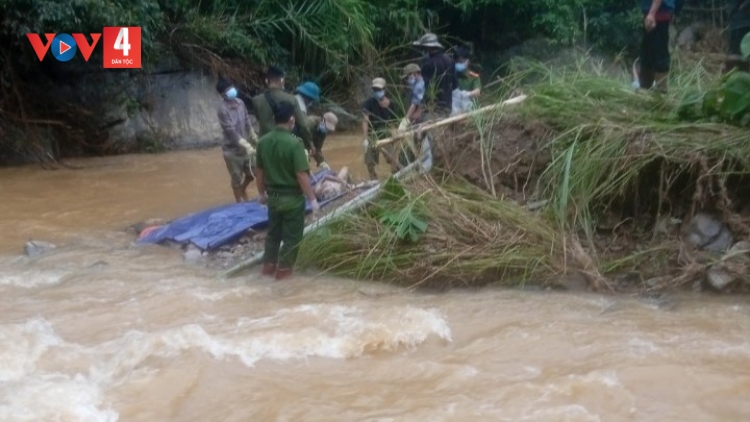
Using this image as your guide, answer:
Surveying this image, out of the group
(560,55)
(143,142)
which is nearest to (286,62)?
(143,142)

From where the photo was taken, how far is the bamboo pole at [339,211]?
775cm

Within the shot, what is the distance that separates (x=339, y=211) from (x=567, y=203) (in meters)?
1.81

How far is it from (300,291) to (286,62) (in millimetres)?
10798

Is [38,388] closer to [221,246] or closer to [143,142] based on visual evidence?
[221,246]

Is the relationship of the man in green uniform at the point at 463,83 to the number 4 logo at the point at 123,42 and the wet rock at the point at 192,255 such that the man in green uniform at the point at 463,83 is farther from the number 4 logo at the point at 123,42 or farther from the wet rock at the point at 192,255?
the number 4 logo at the point at 123,42

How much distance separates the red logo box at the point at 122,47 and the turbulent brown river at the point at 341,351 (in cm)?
625

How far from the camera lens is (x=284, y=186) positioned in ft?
24.2

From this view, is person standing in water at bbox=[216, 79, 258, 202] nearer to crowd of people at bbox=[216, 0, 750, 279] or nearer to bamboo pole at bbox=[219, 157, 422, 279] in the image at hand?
crowd of people at bbox=[216, 0, 750, 279]

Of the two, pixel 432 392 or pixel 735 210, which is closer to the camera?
pixel 432 392

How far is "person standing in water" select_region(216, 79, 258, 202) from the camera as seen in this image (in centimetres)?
941

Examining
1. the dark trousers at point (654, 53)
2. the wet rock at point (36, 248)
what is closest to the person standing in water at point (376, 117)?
the dark trousers at point (654, 53)

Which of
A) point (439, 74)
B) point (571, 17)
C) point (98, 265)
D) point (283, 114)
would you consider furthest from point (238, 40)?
point (283, 114)

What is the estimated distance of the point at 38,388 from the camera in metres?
5.32

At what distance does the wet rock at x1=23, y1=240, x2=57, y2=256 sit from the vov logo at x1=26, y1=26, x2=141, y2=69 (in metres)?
5.28
